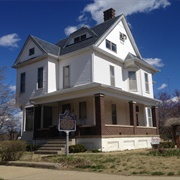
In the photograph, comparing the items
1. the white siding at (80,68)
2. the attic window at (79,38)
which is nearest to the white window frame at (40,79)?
the white siding at (80,68)

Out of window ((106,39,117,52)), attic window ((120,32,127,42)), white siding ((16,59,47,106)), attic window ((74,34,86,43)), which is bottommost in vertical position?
white siding ((16,59,47,106))

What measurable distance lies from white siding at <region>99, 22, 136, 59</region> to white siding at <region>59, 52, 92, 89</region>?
7.68ft

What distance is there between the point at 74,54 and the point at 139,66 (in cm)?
747

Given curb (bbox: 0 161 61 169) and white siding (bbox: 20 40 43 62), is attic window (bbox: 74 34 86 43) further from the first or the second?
curb (bbox: 0 161 61 169)

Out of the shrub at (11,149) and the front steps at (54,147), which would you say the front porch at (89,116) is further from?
the shrub at (11,149)

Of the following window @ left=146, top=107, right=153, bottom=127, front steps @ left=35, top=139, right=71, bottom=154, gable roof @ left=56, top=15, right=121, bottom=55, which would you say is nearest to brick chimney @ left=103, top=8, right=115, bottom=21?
gable roof @ left=56, top=15, right=121, bottom=55

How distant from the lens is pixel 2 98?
1891 centimetres

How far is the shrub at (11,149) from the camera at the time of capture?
1306 centimetres

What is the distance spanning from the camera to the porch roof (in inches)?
727

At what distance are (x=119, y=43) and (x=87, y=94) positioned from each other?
31.1 ft

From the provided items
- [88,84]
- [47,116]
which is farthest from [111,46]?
[47,116]

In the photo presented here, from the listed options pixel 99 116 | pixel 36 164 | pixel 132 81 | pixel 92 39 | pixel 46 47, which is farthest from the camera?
pixel 132 81

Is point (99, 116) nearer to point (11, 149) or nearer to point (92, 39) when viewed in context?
point (11, 149)

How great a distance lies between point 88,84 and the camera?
66.0 ft
